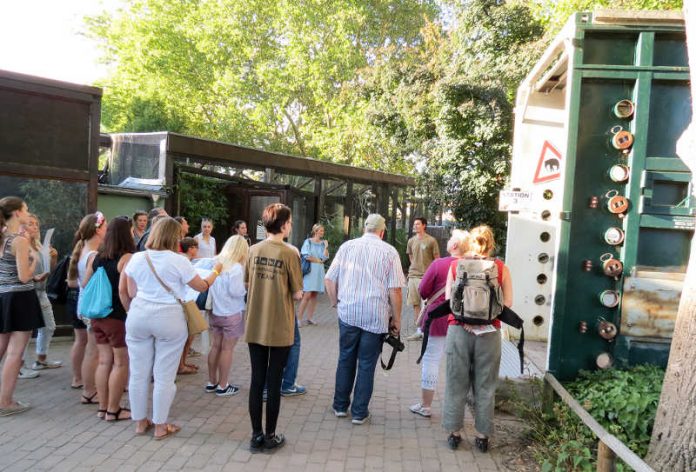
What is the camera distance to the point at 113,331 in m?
4.62

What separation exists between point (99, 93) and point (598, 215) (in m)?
6.73

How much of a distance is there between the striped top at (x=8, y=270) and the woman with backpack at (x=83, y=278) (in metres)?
0.51

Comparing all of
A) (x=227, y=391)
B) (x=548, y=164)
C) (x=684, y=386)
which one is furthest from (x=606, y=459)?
(x=548, y=164)

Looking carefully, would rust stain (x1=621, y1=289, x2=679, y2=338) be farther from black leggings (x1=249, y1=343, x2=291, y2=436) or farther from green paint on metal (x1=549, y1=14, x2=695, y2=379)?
black leggings (x1=249, y1=343, x2=291, y2=436)

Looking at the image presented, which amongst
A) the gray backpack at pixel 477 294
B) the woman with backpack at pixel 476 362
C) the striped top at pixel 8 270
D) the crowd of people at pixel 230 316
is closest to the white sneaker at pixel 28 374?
the crowd of people at pixel 230 316

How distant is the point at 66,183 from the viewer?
747cm

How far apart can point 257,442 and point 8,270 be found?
2723mm

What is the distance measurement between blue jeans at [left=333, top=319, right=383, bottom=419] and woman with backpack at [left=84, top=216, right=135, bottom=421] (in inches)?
73.8

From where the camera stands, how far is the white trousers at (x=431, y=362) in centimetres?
494

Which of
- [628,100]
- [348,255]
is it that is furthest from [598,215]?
[348,255]

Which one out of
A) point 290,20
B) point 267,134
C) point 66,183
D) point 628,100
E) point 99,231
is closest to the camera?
point 628,100

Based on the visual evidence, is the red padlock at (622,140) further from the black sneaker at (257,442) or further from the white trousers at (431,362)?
the black sneaker at (257,442)

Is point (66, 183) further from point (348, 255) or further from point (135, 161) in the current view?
point (348, 255)

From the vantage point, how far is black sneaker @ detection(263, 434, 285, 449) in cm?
420
